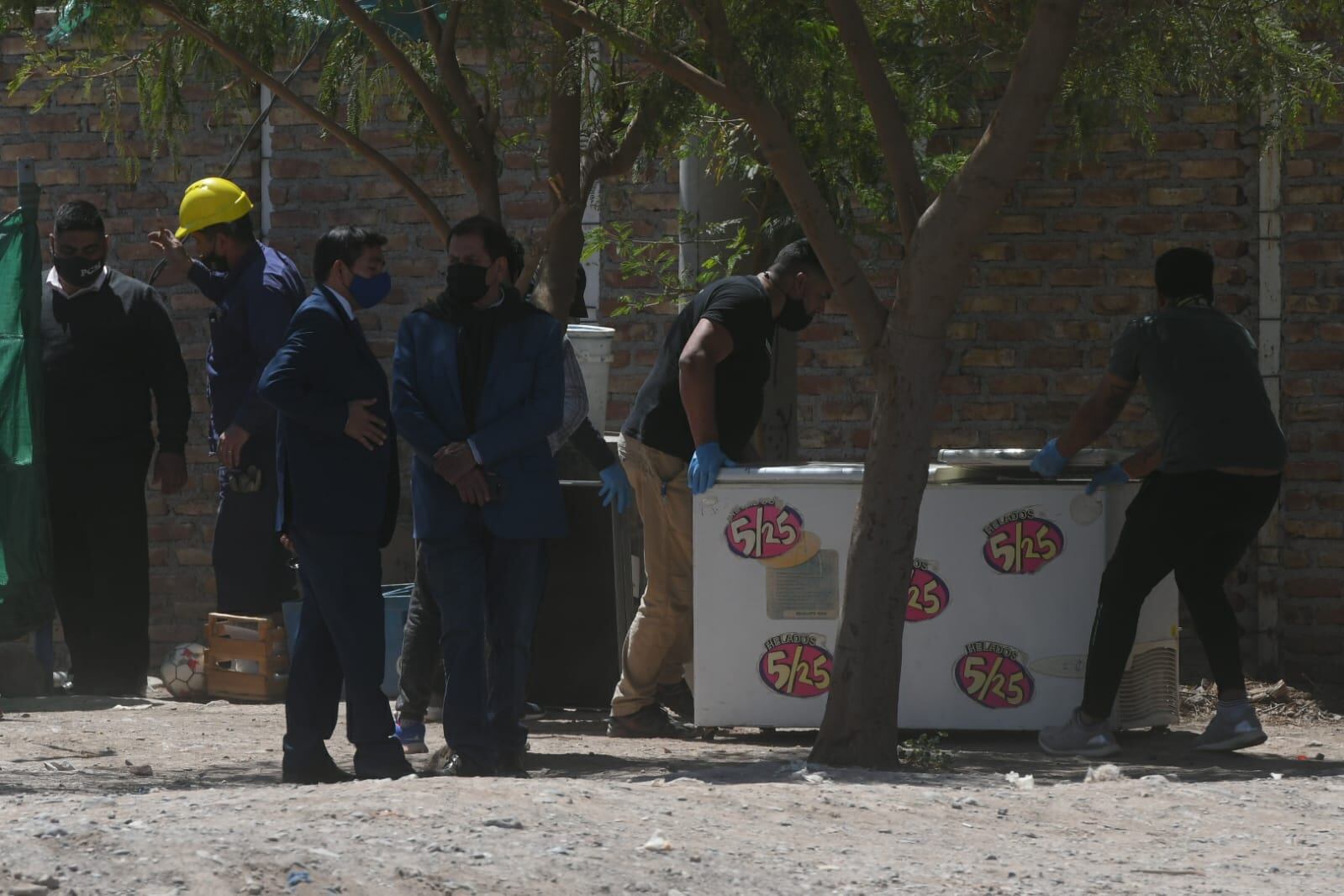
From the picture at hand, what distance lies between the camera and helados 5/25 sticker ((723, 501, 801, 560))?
6.43 metres

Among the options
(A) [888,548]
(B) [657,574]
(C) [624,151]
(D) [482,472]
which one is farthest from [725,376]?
(D) [482,472]

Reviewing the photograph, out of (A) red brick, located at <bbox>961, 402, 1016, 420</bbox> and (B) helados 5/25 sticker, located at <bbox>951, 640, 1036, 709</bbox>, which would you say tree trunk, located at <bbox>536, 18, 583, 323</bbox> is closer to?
(B) helados 5/25 sticker, located at <bbox>951, 640, 1036, 709</bbox>

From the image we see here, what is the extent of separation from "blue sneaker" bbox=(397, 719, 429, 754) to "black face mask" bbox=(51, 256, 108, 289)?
2.84 m

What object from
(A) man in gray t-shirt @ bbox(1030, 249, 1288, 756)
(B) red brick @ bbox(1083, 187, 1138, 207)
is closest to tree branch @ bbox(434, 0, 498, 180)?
(A) man in gray t-shirt @ bbox(1030, 249, 1288, 756)

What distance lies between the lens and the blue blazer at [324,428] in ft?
17.1

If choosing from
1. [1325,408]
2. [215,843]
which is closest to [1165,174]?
[1325,408]

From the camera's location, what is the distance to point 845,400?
27.0 ft

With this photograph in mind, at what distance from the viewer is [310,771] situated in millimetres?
5406

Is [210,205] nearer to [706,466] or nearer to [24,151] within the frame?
[24,151]

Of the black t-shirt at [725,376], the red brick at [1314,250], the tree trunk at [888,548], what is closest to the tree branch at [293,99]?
the black t-shirt at [725,376]

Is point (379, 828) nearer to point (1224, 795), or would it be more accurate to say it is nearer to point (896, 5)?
point (1224, 795)

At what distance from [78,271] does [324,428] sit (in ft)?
10.1

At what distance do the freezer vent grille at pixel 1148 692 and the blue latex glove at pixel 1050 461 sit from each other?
751 millimetres

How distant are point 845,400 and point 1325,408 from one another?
2053 millimetres
